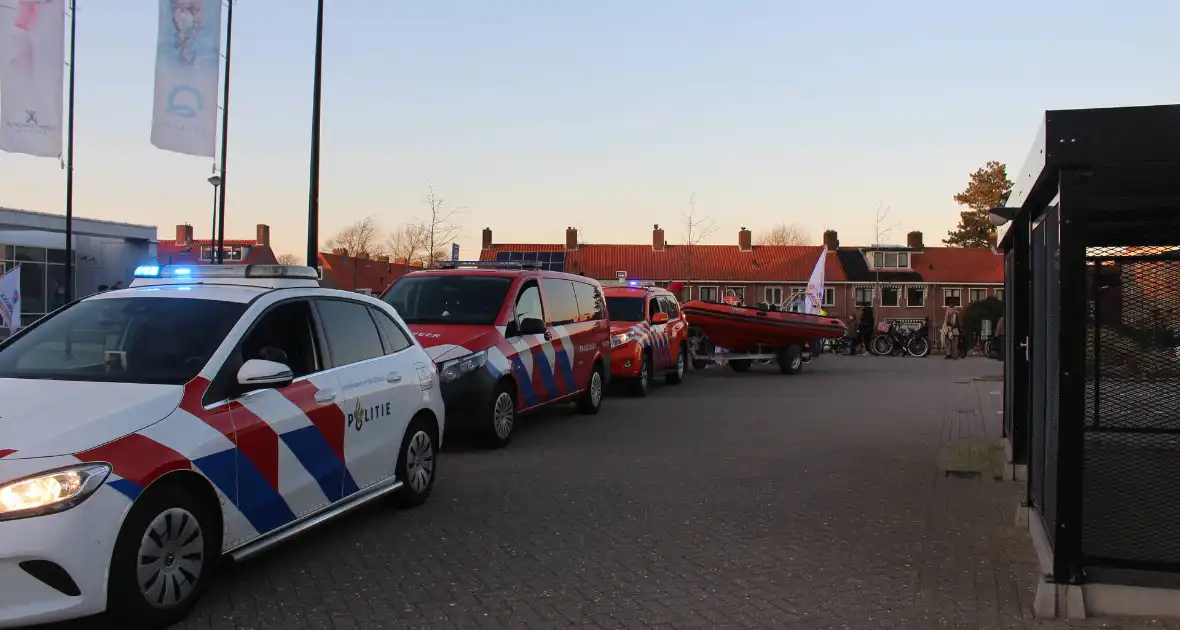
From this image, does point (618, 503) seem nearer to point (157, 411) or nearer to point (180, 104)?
point (157, 411)

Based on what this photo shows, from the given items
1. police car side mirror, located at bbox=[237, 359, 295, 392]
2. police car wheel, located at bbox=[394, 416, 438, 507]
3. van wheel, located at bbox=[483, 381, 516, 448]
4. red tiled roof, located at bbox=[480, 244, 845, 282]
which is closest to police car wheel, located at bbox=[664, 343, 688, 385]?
van wheel, located at bbox=[483, 381, 516, 448]

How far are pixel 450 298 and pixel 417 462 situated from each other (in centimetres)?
356

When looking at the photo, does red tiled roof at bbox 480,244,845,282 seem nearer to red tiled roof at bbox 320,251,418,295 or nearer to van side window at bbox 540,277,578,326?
red tiled roof at bbox 320,251,418,295

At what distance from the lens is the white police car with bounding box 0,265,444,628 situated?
3.88 m

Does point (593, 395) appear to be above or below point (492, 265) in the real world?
below

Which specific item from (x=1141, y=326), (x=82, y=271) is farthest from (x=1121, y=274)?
(x=82, y=271)

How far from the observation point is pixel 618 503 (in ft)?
23.6

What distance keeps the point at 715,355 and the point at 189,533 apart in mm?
18111

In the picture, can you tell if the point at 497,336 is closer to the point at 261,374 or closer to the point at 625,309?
the point at 261,374

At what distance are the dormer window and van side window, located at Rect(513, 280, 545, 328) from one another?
189 feet

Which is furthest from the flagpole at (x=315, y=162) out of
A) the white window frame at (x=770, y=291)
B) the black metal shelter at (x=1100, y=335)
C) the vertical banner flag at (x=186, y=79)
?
the white window frame at (x=770, y=291)

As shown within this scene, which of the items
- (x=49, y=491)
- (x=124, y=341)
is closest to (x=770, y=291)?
(x=124, y=341)

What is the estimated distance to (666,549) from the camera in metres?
5.89

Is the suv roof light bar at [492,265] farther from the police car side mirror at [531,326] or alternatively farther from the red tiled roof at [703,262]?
the red tiled roof at [703,262]
